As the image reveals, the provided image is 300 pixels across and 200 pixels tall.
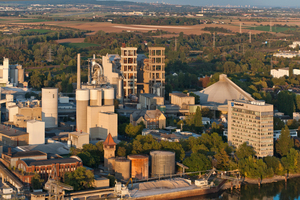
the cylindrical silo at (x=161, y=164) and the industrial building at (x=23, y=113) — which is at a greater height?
the industrial building at (x=23, y=113)

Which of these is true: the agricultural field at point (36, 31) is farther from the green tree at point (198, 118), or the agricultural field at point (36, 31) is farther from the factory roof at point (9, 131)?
the factory roof at point (9, 131)

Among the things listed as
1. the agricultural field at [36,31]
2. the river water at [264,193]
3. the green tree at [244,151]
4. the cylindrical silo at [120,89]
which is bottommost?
the river water at [264,193]

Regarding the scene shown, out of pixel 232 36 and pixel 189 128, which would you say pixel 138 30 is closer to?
pixel 232 36

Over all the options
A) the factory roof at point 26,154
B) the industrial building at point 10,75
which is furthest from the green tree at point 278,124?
the industrial building at point 10,75

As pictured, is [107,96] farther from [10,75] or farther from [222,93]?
[10,75]

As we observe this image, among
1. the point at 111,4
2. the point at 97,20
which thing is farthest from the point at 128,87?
the point at 111,4

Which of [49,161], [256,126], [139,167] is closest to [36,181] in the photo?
[49,161]
